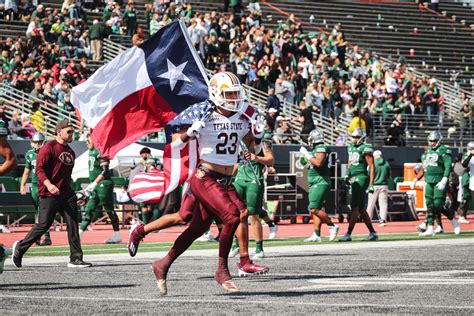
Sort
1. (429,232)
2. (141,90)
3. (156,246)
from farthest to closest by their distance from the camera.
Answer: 1. (429,232)
2. (156,246)
3. (141,90)

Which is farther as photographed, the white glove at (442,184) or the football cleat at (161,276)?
the white glove at (442,184)

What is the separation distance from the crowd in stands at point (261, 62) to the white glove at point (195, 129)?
61.6 feet

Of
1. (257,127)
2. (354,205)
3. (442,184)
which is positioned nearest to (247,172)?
(354,205)

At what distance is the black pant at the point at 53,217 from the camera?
14.6m

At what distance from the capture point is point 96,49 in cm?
3416

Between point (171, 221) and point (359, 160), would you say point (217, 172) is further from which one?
point (359, 160)

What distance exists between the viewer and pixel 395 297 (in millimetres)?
10078

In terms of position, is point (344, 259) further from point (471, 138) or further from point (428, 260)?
point (471, 138)

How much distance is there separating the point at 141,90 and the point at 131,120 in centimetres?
71

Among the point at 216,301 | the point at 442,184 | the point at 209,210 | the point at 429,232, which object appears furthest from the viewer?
the point at 429,232

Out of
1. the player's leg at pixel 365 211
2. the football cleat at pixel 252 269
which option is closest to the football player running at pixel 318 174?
the player's leg at pixel 365 211

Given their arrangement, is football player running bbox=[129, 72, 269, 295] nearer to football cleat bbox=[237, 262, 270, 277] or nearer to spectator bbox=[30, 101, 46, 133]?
football cleat bbox=[237, 262, 270, 277]

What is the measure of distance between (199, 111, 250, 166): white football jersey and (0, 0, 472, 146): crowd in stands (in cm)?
1837

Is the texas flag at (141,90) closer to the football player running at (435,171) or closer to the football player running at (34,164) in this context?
the football player running at (34,164)
